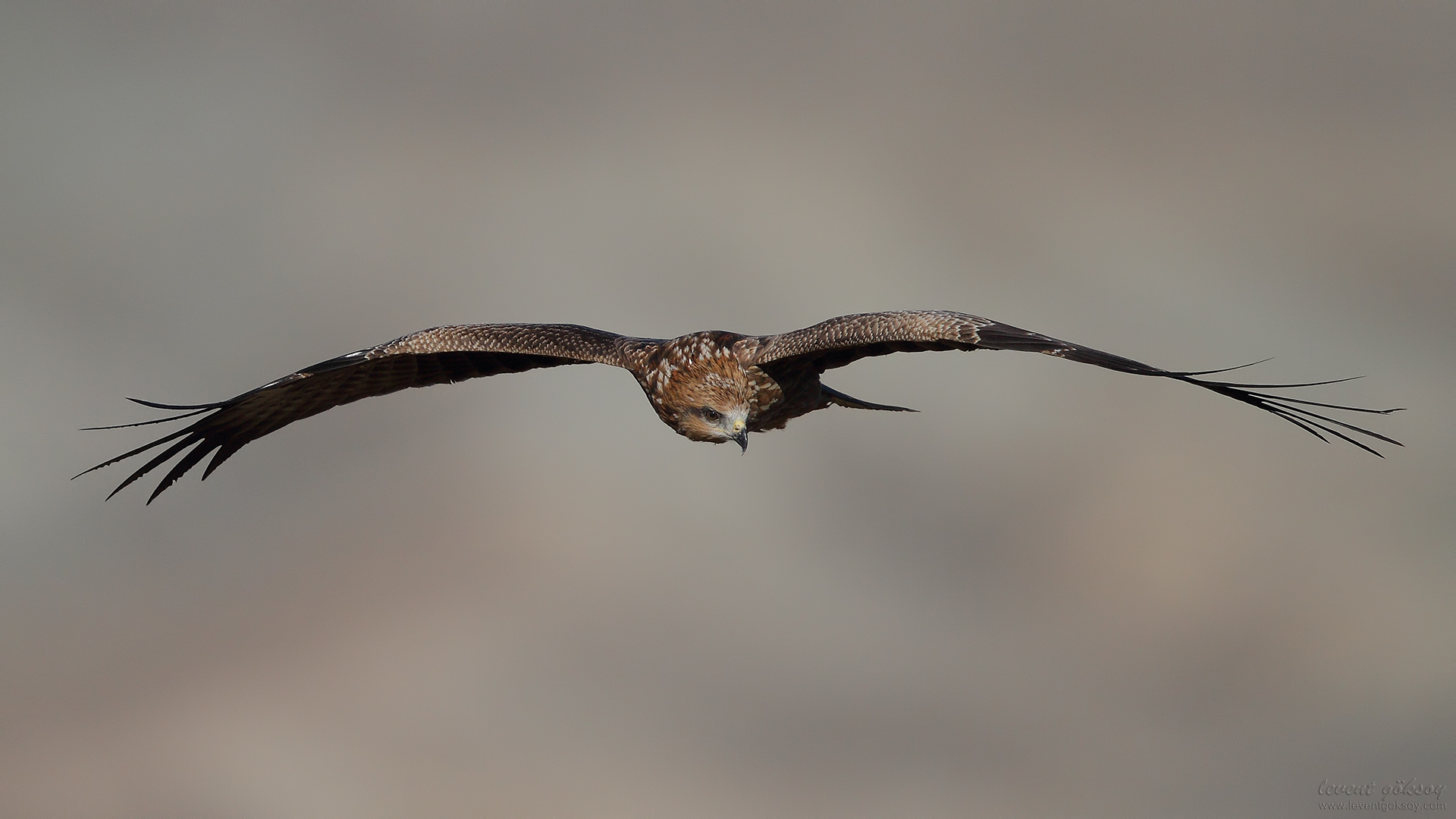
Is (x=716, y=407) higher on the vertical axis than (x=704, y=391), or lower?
lower

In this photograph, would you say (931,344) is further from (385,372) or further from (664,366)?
(385,372)

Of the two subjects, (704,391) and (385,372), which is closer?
(704,391)

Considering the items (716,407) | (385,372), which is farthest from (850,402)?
(385,372)

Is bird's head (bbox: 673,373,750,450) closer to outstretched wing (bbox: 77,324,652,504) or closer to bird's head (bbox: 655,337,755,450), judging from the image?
bird's head (bbox: 655,337,755,450)

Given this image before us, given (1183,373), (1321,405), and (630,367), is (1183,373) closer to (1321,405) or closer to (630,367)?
(1321,405)

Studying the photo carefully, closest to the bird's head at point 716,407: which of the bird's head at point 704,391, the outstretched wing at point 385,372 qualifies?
the bird's head at point 704,391

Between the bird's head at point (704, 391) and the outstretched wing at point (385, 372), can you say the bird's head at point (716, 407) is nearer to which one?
the bird's head at point (704, 391)
